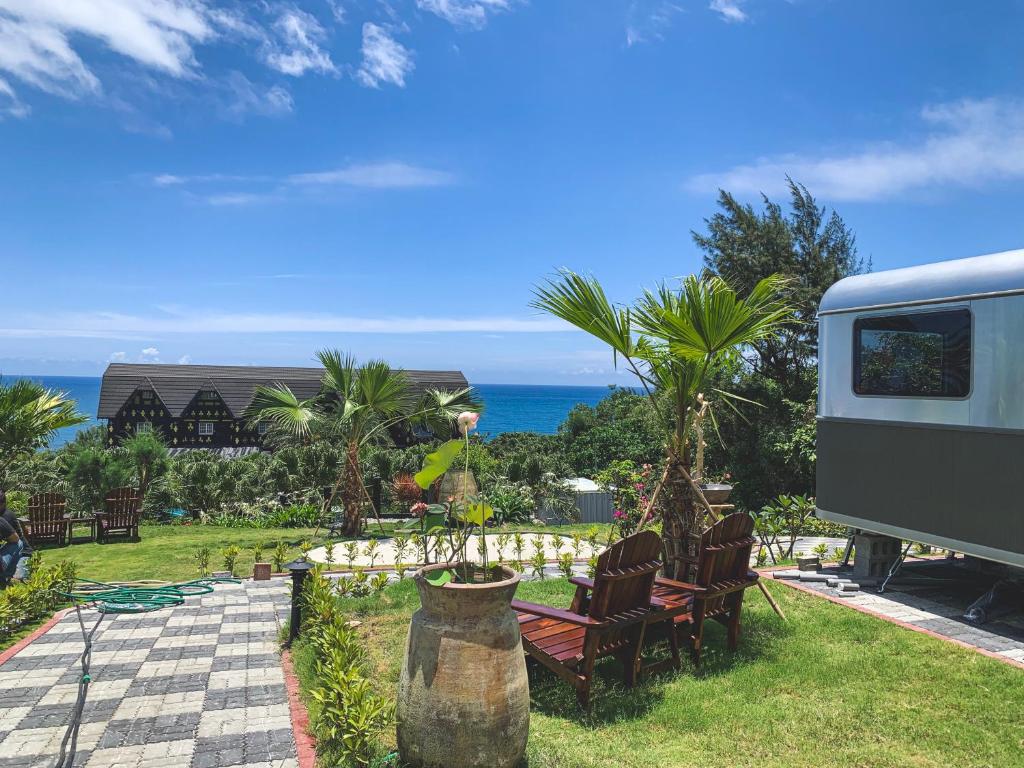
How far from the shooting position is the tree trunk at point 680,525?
6.05 meters

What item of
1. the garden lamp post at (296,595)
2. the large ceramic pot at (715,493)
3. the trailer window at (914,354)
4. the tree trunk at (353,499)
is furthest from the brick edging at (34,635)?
the trailer window at (914,354)

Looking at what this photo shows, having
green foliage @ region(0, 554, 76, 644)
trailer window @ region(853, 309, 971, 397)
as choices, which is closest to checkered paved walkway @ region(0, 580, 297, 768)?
green foliage @ region(0, 554, 76, 644)

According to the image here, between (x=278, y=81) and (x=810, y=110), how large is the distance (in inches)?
405

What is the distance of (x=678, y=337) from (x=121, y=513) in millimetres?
11541

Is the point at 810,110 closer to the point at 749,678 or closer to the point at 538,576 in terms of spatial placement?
the point at 538,576

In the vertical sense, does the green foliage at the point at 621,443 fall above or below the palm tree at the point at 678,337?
below

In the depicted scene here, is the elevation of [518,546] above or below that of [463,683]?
below

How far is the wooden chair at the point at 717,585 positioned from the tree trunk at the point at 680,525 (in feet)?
1.46

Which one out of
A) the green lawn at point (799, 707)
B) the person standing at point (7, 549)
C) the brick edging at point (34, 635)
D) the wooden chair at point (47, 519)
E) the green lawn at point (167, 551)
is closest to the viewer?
the green lawn at point (799, 707)

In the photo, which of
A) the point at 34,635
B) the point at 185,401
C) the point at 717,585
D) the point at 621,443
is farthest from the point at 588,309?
the point at 185,401

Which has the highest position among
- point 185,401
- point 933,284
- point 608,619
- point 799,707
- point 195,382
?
point 933,284

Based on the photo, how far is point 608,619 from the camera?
432 cm

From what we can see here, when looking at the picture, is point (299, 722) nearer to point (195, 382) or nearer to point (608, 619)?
point (608, 619)

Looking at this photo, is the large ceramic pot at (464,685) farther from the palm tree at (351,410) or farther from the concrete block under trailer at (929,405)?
the palm tree at (351,410)
